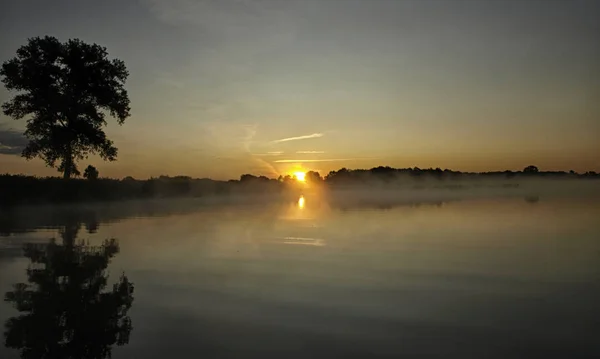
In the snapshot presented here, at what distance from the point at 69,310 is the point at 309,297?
4.14m

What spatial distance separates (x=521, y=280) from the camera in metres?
10.1

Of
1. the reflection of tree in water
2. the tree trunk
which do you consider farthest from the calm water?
the tree trunk

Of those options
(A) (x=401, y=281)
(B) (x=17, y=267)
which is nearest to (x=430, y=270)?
(A) (x=401, y=281)

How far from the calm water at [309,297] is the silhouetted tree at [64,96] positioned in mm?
21008

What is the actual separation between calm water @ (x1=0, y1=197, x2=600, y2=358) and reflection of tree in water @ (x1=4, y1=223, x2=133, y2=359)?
33mm

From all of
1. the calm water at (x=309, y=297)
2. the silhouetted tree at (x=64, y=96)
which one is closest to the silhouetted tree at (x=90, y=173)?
the silhouetted tree at (x=64, y=96)

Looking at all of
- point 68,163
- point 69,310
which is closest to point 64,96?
point 68,163

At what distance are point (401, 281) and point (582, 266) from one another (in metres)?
4.81

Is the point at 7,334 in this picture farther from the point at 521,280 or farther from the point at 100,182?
the point at 100,182

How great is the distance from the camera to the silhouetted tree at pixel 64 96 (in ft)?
Answer: 116

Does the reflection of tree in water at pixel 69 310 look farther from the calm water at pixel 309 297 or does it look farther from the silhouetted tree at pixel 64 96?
the silhouetted tree at pixel 64 96

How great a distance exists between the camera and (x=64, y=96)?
3616 centimetres

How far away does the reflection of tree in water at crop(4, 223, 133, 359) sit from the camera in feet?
20.7

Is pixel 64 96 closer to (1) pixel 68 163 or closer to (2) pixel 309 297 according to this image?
(1) pixel 68 163
